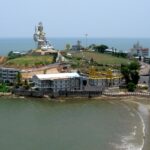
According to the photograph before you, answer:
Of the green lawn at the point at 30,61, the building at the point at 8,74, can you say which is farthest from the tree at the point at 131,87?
the green lawn at the point at 30,61

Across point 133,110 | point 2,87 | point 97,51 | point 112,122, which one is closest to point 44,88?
point 2,87

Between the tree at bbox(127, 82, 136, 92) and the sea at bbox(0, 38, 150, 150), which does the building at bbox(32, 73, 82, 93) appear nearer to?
the sea at bbox(0, 38, 150, 150)

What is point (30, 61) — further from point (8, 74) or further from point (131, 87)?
point (131, 87)

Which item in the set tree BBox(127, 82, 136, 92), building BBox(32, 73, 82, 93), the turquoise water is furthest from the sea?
tree BBox(127, 82, 136, 92)

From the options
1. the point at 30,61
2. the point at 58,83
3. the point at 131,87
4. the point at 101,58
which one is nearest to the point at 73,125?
the point at 58,83

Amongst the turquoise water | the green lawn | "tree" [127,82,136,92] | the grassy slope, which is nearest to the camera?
the turquoise water

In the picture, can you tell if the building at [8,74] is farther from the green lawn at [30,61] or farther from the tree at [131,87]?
the tree at [131,87]

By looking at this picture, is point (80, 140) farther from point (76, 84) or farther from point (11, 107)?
point (76, 84)
